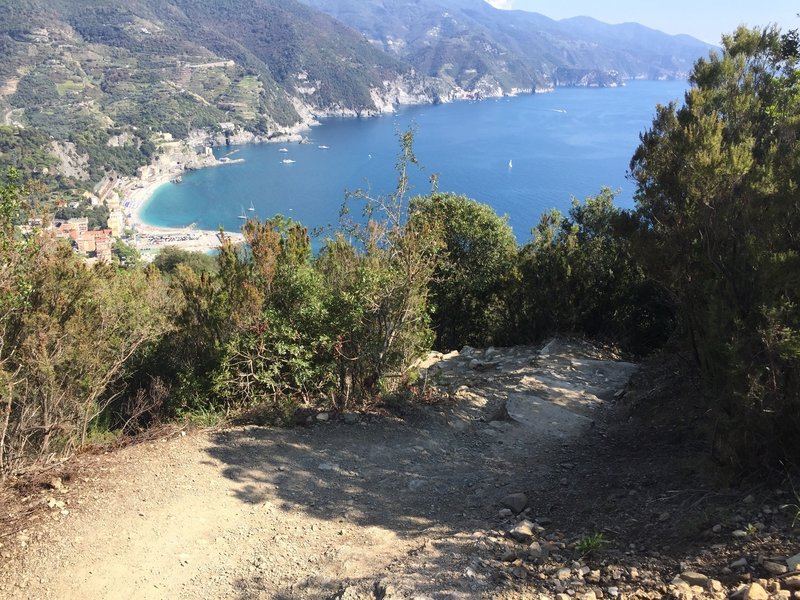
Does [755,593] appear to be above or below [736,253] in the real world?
below

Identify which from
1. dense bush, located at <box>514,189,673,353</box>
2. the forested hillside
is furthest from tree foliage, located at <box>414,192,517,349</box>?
the forested hillside

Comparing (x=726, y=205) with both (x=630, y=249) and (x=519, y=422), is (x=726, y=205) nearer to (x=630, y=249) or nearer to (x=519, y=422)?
(x=630, y=249)

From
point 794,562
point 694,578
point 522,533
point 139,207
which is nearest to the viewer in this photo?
point 794,562

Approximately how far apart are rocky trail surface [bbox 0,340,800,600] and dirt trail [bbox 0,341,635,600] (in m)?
0.02

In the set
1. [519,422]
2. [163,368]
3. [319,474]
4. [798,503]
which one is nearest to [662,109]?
[519,422]

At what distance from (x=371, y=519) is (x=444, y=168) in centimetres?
7704

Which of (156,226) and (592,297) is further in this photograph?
(156,226)

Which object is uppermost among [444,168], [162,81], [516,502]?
[162,81]

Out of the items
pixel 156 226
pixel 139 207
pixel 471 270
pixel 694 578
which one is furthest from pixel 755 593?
pixel 139 207

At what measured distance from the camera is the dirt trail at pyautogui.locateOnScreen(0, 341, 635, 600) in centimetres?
390

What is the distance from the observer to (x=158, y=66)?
482 ft

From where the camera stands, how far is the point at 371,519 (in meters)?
4.86

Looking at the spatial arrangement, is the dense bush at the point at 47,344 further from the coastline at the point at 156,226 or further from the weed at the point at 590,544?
the coastline at the point at 156,226

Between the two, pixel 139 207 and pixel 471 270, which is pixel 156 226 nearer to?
pixel 139 207
